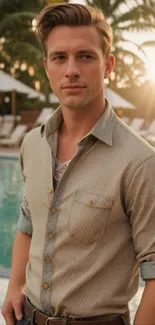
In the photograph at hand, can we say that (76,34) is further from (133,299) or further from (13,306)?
(133,299)

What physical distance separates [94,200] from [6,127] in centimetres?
2103

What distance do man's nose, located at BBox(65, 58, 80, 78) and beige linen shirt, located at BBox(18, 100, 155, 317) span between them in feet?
0.52

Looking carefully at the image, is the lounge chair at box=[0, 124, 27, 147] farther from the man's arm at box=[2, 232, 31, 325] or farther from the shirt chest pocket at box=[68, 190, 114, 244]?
the shirt chest pocket at box=[68, 190, 114, 244]

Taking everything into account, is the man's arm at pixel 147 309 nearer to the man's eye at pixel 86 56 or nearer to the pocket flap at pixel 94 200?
the pocket flap at pixel 94 200

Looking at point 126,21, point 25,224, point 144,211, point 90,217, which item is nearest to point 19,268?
point 25,224

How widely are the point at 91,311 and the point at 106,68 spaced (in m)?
0.78

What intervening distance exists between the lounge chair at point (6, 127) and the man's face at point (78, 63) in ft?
66.1

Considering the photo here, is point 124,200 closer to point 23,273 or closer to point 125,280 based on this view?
point 125,280

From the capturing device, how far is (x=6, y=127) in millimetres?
22469

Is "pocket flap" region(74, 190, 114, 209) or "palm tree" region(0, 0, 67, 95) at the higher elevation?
"pocket flap" region(74, 190, 114, 209)

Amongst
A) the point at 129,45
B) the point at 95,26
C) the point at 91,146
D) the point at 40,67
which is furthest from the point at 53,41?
the point at 129,45

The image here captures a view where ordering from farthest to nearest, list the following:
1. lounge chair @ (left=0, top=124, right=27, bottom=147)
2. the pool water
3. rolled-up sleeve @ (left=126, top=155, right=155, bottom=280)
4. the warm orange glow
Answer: the warm orange glow, lounge chair @ (left=0, top=124, right=27, bottom=147), the pool water, rolled-up sleeve @ (left=126, top=155, right=155, bottom=280)

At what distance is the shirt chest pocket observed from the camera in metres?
1.68

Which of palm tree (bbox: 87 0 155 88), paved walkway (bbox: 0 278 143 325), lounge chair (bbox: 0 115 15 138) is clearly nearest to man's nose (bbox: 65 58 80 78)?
paved walkway (bbox: 0 278 143 325)
